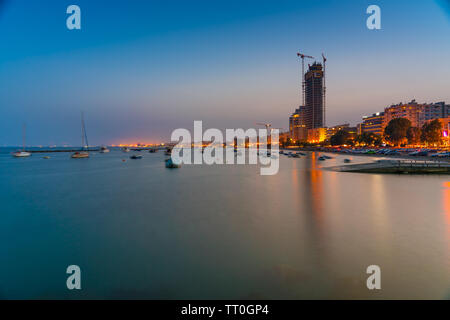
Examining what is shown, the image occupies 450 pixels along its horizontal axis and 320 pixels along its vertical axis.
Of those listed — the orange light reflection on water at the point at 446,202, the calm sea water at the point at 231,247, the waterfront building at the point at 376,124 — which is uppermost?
the waterfront building at the point at 376,124

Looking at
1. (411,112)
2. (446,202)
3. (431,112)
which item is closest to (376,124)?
(411,112)

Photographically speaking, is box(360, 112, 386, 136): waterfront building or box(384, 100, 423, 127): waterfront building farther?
box(360, 112, 386, 136): waterfront building

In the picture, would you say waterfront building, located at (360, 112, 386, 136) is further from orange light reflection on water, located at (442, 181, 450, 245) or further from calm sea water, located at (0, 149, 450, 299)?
calm sea water, located at (0, 149, 450, 299)

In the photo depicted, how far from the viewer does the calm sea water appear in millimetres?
6574

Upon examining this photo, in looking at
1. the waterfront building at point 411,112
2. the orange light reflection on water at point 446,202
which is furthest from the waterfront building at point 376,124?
the orange light reflection on water at point 446,202

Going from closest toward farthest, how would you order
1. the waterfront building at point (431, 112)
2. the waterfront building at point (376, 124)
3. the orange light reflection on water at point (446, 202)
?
the orange light reflection on water at point (446, 202)
the waterfront building at point (431, 112)
the waterfront building at point (376, 124)

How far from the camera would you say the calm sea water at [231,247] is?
21.6 ft

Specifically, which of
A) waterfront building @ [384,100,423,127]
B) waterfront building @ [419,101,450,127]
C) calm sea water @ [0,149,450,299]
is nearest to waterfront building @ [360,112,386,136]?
waterfront building @ [384,100,423,127]

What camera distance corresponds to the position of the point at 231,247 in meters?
9.22

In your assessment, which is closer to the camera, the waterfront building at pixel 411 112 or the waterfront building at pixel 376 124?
the waterfront building at pixel 411 112

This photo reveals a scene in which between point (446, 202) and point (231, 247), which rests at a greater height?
point (446, 202)

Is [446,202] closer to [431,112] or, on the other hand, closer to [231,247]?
[231,247]

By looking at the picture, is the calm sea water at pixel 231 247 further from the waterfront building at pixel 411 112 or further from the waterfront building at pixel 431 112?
the waterfront building at pixel 431 112
